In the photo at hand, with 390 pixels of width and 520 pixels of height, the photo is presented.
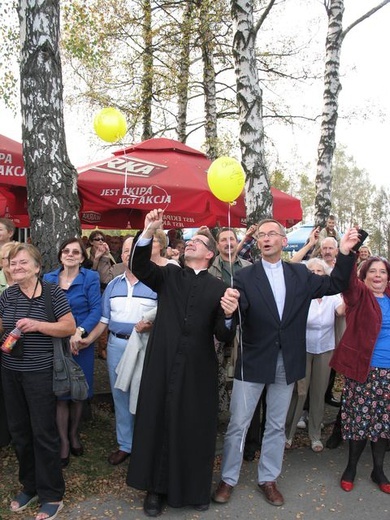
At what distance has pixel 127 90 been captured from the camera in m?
13.2

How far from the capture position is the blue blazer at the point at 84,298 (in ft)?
13.8

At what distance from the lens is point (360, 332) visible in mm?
3980

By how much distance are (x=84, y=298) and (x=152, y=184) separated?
2092 mm

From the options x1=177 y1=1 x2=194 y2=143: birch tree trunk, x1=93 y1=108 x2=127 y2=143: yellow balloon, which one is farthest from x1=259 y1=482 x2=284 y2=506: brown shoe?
x1=177 y1=1 x2=194 y2=143: birch tree trunk

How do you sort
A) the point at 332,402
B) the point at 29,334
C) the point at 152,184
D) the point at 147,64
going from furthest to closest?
the point at 147,64
the point at 332,402
the point at 152,184
the point at 29,334

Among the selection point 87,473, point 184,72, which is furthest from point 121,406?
point 184,72

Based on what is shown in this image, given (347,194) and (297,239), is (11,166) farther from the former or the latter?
(347,194)

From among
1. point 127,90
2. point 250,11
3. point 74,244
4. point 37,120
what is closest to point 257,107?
point 250,11

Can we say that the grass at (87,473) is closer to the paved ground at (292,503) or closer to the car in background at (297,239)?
the paved ground at (292,503)

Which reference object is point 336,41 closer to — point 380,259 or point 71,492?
point 380,259

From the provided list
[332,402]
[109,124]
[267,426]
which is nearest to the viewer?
[267,426]

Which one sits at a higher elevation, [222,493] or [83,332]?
[83,332]

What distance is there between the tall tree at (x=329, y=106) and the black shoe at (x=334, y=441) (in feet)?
18.7

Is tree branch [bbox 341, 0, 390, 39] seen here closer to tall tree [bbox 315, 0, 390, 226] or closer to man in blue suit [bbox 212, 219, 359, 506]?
tall tree [bbox 315, 0, 390, 226]
